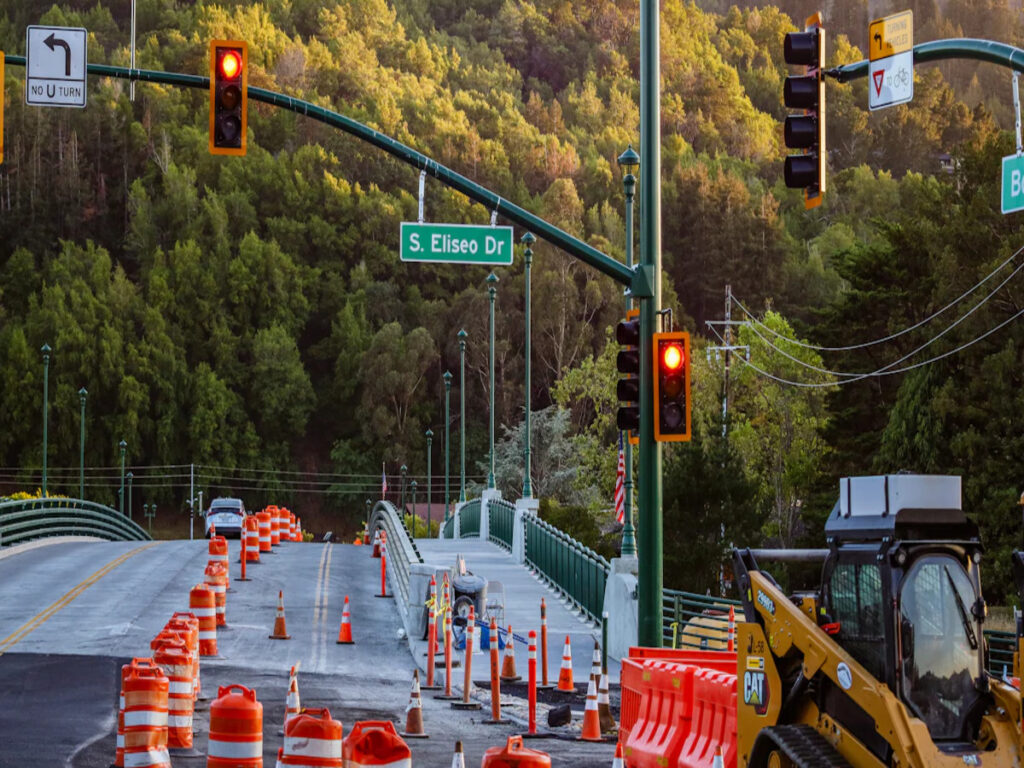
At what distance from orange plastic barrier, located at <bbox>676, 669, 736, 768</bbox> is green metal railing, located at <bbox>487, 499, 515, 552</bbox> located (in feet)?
108

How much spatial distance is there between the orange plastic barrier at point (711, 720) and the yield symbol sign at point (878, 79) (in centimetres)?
588

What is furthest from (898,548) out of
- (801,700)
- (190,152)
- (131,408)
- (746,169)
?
(746,169)

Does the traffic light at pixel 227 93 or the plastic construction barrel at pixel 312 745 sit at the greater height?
the traffic light at pixel 227 93

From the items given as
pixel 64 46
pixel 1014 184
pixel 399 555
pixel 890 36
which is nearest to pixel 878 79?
pixel 890 36

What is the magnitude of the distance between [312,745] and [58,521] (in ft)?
144

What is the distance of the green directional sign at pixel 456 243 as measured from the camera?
18594 millimetres

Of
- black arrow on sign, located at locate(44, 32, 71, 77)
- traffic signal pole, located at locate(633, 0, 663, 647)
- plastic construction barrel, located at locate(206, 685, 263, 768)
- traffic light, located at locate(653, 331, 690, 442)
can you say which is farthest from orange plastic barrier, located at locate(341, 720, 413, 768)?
black arrow on sign, located at locate(44, 32, 71, 77)

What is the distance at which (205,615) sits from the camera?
952 inches

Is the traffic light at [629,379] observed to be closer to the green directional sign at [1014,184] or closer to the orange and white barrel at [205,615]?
the green directional sign at [1014,184]

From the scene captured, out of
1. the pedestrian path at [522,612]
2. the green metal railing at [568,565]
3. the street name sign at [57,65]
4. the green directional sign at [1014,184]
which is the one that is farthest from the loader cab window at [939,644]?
the green metal railing at [568,565]

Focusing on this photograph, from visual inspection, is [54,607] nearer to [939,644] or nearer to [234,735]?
[234,735]

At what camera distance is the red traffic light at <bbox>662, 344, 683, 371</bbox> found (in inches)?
686

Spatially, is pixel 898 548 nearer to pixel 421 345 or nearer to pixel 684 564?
pixel 684 564

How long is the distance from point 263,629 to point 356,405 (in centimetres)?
8895
